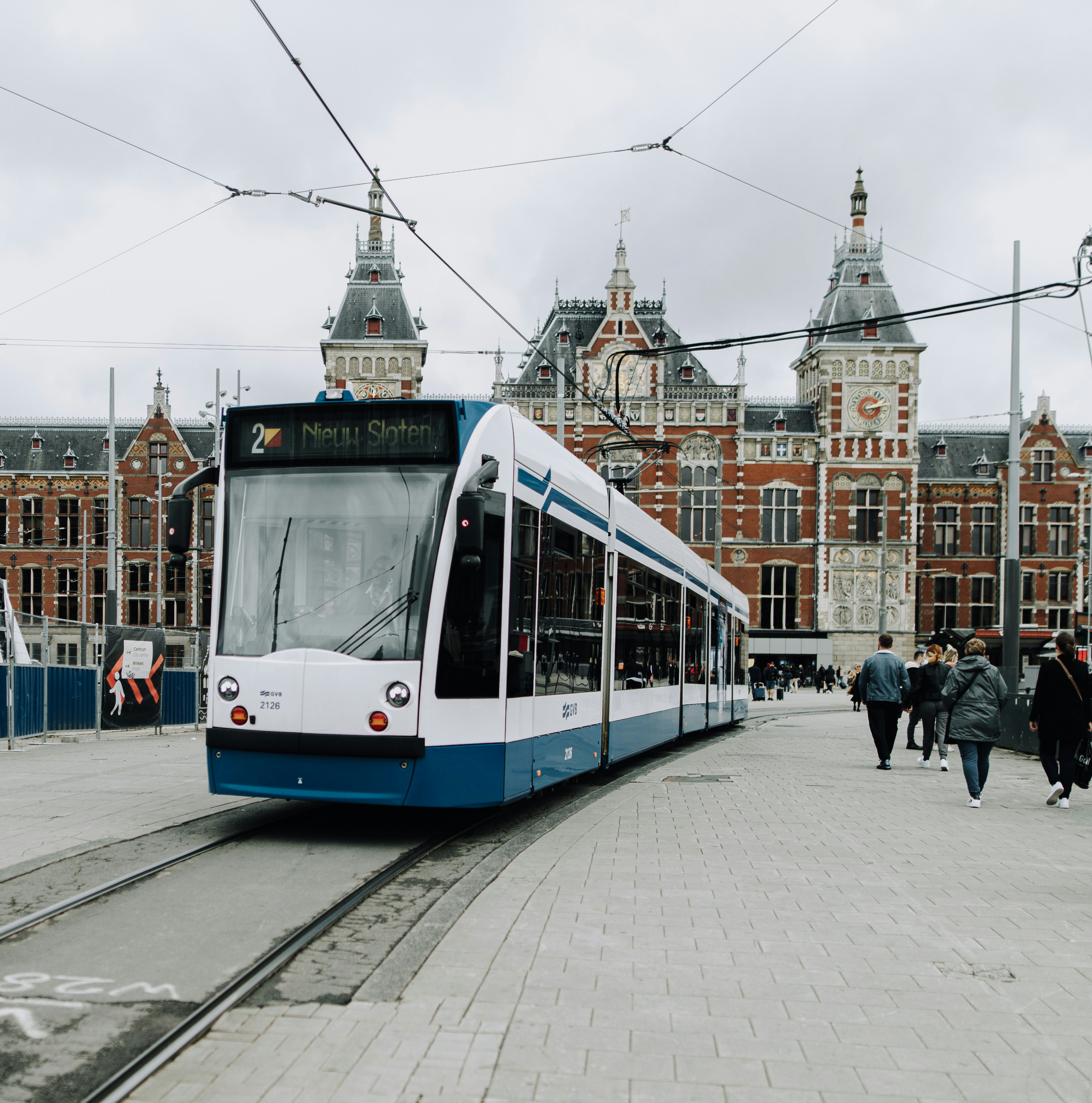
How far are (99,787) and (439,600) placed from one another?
5.05 meters

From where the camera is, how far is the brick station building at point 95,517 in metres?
55.0

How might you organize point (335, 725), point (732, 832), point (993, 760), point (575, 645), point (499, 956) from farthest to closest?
point (993, 760) < point (575, 645) < point (732, 832) < point (335, 725) < point (499, 956)

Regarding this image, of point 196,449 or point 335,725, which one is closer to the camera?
point 335,725

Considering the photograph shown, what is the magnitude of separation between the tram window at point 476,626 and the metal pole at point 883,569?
4430cm

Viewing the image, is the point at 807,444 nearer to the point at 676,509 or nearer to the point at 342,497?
the point at 676,509

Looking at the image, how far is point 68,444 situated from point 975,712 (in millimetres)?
54029

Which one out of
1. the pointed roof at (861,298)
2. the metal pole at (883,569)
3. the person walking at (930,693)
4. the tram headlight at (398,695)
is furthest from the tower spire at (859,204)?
the tram headlight at (398,695)

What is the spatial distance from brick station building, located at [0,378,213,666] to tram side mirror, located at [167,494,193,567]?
1892 inches

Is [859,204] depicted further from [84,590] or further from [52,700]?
[52,700]

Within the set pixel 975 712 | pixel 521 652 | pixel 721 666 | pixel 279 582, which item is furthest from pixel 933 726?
pixel 279 582

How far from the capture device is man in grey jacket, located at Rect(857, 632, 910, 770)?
13711 mm

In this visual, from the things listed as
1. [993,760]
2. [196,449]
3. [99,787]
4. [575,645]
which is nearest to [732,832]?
[575,645]

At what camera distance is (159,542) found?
50812mm

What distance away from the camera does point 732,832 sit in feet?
27.3
